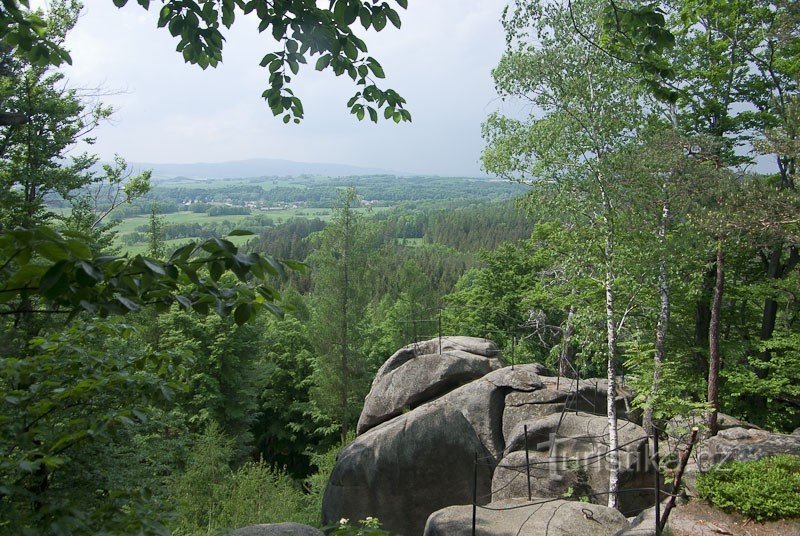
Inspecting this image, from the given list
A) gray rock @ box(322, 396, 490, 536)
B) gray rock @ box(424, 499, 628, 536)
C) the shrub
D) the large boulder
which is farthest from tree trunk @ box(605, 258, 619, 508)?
gray rock @ box(322, 396, 490, 536)

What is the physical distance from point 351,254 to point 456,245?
7002 cm

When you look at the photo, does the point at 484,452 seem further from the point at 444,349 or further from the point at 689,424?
the point at 689,424

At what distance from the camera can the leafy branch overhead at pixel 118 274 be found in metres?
1.43

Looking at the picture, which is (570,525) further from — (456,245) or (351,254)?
(456,245)

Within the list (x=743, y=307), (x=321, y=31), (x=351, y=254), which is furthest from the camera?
(x=351, y=254)

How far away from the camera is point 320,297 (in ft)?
67.3

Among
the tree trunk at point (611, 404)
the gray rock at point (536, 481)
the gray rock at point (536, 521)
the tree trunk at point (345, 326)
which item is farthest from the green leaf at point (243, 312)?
the tree trunk at point (345, 326)

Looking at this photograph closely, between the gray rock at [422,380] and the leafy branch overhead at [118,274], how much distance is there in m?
14.1

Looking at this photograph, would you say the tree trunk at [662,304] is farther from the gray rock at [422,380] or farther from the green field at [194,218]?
the green field at [194,218]

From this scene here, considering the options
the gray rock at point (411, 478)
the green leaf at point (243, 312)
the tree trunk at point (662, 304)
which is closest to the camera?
the green leaf at point (243, 312)

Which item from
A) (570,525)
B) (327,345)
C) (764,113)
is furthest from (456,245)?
(570,525)

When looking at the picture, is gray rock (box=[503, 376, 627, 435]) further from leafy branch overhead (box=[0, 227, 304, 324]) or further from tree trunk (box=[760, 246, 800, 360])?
leafy branch overhead (box=[0, 227, 304, 324])

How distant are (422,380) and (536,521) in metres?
7.87

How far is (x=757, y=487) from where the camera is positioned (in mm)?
7359
